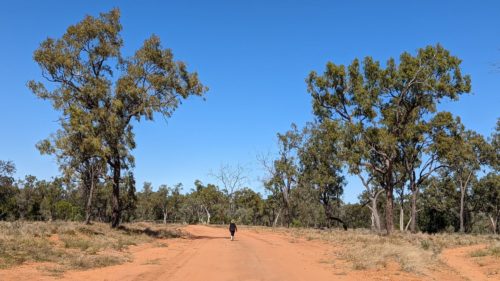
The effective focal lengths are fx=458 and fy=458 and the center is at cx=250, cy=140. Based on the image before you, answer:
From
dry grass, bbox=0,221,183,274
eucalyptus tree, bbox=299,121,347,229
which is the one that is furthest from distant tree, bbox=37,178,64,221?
dry grass, bbox=0,221,183,274

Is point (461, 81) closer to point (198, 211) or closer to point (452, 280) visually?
point (452, 280)

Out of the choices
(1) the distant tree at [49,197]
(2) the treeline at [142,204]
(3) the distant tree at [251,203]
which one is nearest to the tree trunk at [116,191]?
(2) the treeline at [142,204]

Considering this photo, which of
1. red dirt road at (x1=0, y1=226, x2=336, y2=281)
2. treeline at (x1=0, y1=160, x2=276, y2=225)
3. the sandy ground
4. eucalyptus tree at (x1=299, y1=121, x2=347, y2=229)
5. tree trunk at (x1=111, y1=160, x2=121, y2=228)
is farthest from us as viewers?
treeline at (x1=0, y1=160, x2=276, y2=225)

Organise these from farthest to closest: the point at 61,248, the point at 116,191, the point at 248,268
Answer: the point at 116,191 → the point at 61,248 → the point at 248,268

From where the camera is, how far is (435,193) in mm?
72125

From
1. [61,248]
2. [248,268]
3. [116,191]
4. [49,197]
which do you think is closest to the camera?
[248,268]

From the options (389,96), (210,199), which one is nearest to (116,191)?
(389,96)

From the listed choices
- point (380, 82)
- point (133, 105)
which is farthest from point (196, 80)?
point (380, 82)

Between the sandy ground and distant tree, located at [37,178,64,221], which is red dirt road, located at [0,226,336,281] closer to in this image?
the sandy ground

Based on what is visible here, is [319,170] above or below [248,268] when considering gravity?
above

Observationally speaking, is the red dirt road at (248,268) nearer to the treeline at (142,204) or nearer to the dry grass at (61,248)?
the dry grass at (61,248)

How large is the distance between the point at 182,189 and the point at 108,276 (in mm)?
103936

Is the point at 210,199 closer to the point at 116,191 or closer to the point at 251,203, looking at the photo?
the point at 251,203

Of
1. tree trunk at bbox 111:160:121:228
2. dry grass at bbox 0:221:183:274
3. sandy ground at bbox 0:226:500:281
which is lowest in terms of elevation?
sandy ground at bbox 0:226:500:281
